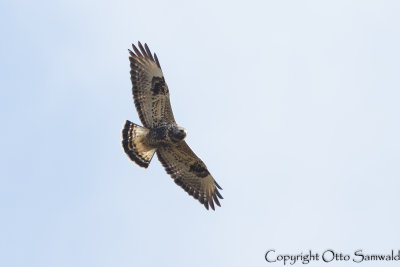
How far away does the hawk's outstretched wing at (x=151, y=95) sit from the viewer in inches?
507

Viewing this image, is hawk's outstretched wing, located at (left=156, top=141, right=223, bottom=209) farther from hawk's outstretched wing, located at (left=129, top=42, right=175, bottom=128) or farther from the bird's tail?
hawk's outstretched wing, located at (left=129, top=42, right=175, bottom=128)

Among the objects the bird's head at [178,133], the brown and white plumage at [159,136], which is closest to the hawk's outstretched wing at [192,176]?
the brown and white plumage at [159,136]

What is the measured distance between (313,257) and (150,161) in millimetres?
4284

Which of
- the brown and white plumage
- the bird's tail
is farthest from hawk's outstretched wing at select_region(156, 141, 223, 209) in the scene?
the bird's tail

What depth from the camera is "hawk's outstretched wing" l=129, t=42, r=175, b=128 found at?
12.9m

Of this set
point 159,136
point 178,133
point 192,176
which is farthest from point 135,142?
point 192,176

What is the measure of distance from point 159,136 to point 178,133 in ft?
1.55

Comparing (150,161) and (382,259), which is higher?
(150,161)

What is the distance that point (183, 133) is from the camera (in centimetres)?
1266

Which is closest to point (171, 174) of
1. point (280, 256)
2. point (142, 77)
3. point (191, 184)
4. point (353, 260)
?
point (191, 184)

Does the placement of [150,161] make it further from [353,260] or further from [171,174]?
[353,260]

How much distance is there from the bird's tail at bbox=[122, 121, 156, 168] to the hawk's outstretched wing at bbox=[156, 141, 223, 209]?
18.0 inches

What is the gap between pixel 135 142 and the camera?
13.1 metres

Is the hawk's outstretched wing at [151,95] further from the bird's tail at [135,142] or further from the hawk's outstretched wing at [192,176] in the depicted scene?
the hawk's outstretched wing at [192,176]
